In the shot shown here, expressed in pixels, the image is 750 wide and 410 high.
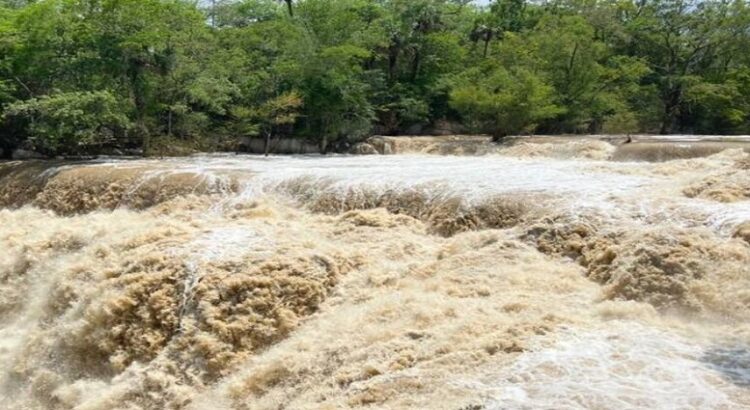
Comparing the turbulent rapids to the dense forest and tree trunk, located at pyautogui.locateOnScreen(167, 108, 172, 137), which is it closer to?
the dense forest

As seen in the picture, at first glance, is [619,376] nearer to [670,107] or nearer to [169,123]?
[169,123]

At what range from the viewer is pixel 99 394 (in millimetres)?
6387

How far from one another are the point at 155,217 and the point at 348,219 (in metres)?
3.41

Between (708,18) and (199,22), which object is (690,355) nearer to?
(199,22)

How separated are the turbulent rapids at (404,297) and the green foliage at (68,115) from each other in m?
4.94

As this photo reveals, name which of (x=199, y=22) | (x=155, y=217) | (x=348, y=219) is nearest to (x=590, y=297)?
(x=348, y=219)

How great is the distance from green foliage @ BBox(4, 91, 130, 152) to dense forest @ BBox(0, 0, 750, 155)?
0.04 meters

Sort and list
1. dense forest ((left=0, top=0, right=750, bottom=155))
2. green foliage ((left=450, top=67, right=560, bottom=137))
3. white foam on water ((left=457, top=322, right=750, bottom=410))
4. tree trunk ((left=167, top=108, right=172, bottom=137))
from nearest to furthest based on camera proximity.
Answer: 1. white foam on water ((left=457, top=322, right=750, bottom=410))
2. dense forest ((left=0, top=0, right=750, bottom=155))
3. tree trunk ((left=167, top=108, right=172, bottom=137))
4. green foliage ((left=450, top=67, right=560, bottom=137))

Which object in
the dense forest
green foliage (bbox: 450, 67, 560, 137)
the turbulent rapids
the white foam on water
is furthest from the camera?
green foliage (bbox: 450, 67, 560, 137)

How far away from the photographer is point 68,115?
1465 cm

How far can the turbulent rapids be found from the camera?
15.8 feet

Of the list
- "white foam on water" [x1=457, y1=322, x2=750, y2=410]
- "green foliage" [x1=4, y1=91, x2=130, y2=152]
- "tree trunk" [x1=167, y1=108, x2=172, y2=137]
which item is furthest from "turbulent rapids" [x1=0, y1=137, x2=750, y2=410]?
"tree trunk" [x1=167, y1=108, x2=172, y2=137]

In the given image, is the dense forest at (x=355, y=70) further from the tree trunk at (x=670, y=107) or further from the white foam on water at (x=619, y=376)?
the white foam on water at (x=619, y=376)

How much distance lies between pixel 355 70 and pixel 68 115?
9524mm
